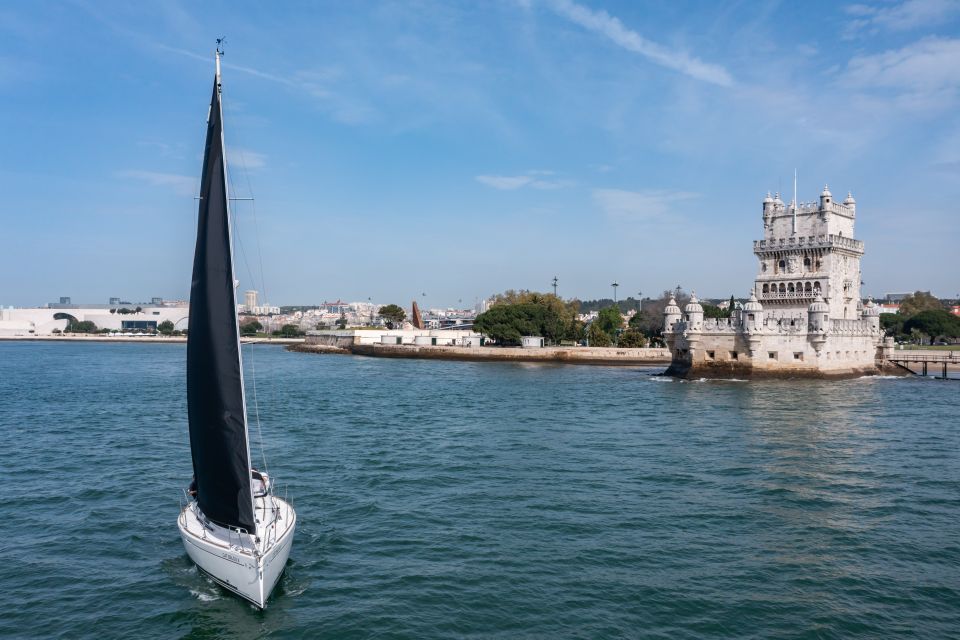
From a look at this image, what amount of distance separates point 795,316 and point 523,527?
49606 mm

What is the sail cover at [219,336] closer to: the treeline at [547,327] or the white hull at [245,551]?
the white hull at [245,551]

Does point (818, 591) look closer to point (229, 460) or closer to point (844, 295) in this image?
point (229, 460)

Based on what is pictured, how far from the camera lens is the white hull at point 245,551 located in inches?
569

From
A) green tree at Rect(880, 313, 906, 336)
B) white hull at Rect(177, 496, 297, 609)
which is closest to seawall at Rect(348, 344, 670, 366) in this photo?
green tree at Rect(880, 313, 906, 336)

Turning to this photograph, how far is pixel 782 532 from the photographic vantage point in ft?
64.0

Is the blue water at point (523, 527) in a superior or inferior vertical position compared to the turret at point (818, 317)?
inferior

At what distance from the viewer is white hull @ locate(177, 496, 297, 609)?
47.4 feet

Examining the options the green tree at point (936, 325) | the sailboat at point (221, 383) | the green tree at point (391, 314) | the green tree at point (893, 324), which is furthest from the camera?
the green tree at point (391, 314)

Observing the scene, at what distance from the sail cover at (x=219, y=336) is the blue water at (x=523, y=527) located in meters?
2.37

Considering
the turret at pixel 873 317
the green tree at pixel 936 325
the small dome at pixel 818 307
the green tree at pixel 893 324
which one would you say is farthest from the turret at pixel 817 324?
the green tree at pixel 893 324

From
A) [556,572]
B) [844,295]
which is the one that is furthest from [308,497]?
[844,295]

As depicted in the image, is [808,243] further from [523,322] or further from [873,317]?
[523,322]

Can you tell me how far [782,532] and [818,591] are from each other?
378 cm

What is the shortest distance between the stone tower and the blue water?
23.3 m
